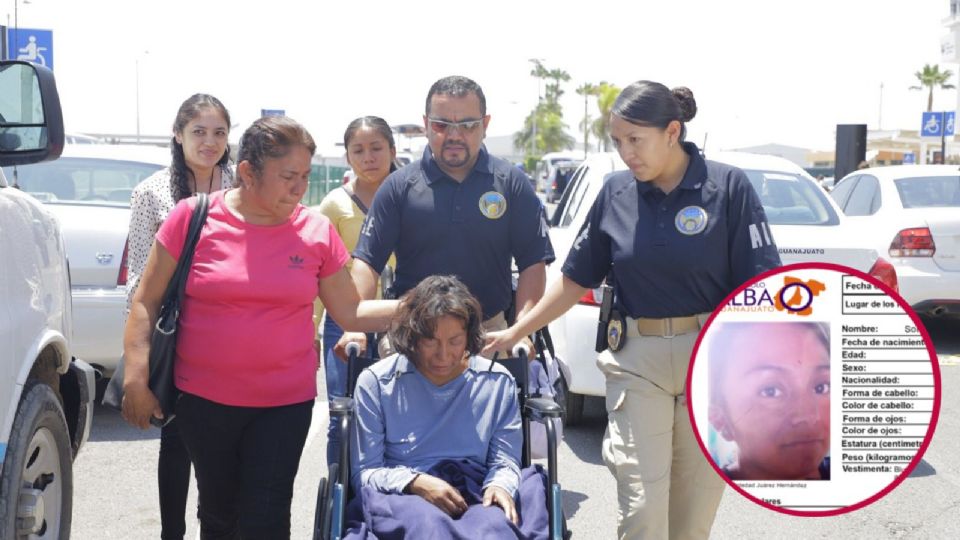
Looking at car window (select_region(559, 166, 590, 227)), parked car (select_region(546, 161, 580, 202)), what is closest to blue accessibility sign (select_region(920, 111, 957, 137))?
parked car (select_region(546, 161, 580, 202))

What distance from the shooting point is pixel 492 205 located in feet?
15.2

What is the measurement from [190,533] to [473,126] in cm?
245

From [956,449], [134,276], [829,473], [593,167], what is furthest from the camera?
[593,167]

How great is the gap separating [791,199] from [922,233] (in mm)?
3339

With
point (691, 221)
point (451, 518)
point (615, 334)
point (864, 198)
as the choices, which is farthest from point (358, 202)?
point (864, 198)

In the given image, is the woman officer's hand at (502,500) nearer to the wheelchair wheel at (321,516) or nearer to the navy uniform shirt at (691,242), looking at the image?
the wheelchair wheel at (321,516)

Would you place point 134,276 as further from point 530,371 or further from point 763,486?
point 763,486

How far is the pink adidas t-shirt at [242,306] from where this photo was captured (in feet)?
12.6

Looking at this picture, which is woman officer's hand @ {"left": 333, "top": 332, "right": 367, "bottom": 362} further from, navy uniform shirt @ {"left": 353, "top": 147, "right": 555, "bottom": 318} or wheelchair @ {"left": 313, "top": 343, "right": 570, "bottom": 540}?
navy uniform shirt @ {"left": 353, "top": 147, "right": 555, "bottom": 318}

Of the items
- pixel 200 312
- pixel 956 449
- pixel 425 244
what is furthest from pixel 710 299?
pixel 956 449

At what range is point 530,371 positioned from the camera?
4512mm

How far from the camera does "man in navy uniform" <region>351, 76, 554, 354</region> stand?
4.61 metres

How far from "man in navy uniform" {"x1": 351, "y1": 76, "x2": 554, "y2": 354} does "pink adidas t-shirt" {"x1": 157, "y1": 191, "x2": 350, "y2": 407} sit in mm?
754

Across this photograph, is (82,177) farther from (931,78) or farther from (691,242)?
(931,78)
